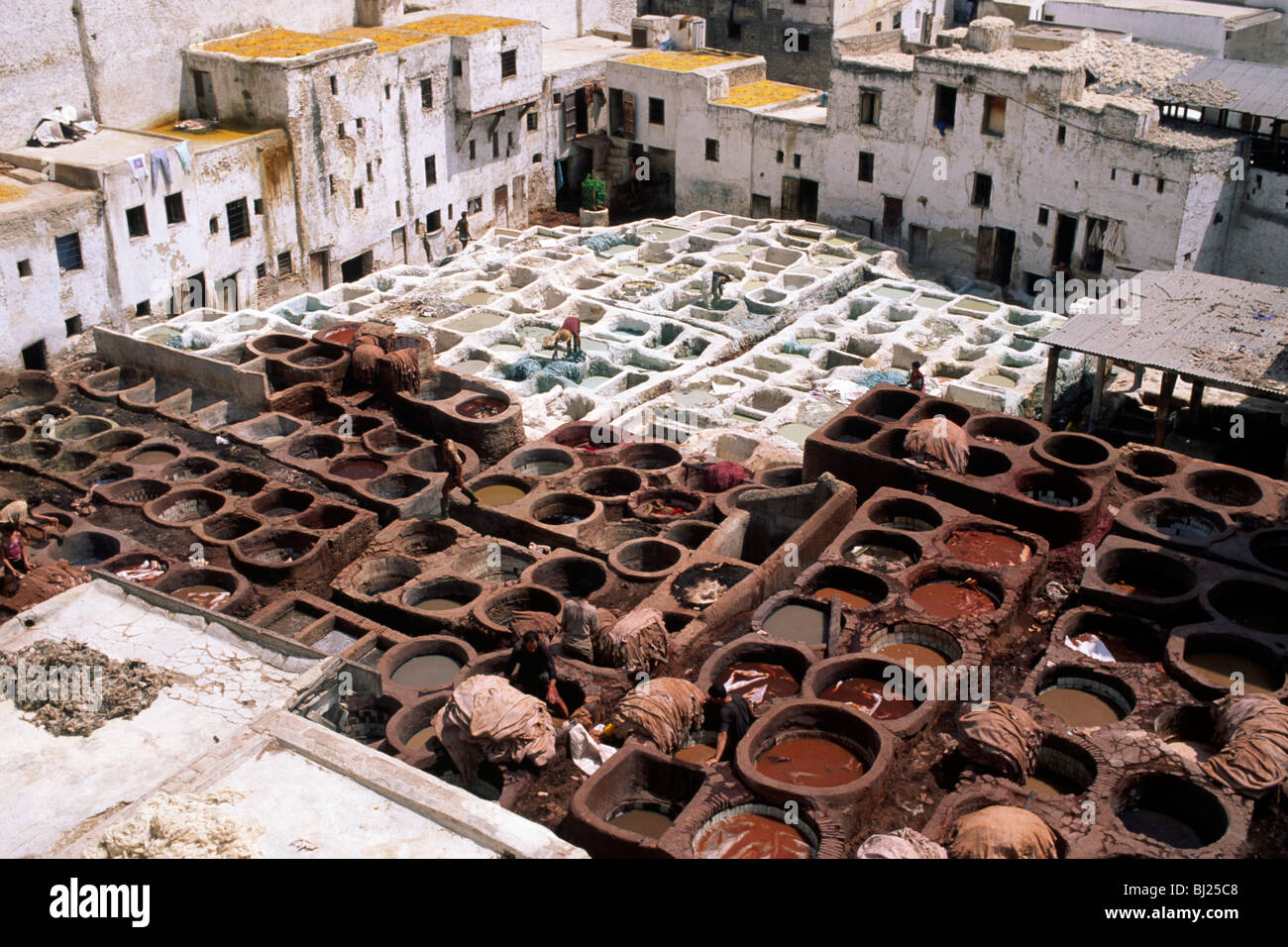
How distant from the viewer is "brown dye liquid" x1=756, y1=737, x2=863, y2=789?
1725 centimetres

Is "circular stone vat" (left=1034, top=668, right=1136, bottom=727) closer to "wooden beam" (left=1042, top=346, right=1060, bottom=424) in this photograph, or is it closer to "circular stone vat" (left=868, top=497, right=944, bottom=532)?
"circular stone vat" (left=868, top=497, right=944, bottom=532)

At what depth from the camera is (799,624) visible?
69.1ft

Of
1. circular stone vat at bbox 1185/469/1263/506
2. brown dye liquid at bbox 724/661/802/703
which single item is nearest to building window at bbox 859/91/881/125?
circular stone vat at bbox 1185/469/1263/506

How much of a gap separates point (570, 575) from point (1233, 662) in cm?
1176

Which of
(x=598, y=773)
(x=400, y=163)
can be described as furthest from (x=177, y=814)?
(x=400, y=163)

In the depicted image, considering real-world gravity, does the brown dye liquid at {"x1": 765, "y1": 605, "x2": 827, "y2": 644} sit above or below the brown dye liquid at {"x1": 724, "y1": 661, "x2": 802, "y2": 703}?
above

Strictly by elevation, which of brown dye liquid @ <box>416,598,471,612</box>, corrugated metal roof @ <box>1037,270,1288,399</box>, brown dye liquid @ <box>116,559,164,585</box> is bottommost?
brown dye liquid @ <box>416,598,471,612</box>

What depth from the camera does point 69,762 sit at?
53.9ft

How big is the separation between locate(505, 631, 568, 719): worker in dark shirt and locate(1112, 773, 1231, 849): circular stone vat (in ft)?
26.4

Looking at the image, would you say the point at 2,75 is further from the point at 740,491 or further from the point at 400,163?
the point at 740,491

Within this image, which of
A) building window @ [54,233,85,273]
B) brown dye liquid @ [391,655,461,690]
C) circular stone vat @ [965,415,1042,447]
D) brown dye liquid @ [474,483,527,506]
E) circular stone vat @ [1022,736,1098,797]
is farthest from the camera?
building window @ [54,233,85,273]

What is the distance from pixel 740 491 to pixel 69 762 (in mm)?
14626

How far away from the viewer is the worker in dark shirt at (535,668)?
1980 cm

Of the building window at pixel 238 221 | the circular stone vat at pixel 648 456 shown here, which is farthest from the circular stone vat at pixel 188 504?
the building window at pixel 238 221
